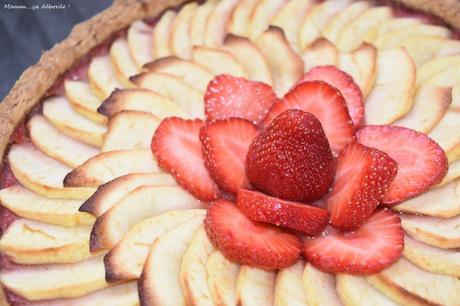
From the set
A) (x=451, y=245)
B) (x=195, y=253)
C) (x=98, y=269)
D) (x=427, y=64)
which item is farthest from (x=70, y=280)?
(x=427, y=64)

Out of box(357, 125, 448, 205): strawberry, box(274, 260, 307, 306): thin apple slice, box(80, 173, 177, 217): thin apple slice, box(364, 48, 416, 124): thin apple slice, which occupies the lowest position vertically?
box(274, 260, 307, 306): thin apple slice

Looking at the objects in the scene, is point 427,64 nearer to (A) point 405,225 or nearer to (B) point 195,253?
(A) point 405,225

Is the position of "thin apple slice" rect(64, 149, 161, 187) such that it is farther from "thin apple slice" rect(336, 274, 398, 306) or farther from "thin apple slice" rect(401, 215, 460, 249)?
"thin apple slice" rect(401, 215, 460, 249)

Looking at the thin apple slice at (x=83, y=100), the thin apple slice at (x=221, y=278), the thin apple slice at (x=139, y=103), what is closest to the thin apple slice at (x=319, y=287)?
the thin apple slice at (x=221, y=278)

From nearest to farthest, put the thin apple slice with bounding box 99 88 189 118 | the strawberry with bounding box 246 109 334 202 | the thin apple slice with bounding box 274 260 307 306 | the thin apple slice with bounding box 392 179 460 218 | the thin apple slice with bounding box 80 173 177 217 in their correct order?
the thin apple slice with bounding box 274 260 307 306
the strawberry with bounding box 246 109 334 202
the thin apple slice with bounding box 392 179 460 218
the thin apple slice with bounding box 80 173 177 217
the thin apple slice with bounding box 99 88 189 118

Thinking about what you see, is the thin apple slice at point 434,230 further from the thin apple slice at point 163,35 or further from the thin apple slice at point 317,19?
the thin apple slice at point 163,35

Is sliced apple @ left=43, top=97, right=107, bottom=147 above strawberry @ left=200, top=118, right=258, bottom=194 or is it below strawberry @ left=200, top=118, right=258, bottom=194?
above

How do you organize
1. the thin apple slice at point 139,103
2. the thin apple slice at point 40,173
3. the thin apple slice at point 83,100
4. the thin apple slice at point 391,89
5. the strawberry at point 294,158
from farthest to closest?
the thin apple slice at point 83,100, the thin apple slice at point 139,103, the thin apple slice at point 391,89, the thin apple slice at point 40,173, the strawberry at point 294,158

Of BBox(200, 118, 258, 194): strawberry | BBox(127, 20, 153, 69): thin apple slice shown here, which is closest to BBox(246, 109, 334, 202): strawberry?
BBox(200, 118, 258, 194): strawberry

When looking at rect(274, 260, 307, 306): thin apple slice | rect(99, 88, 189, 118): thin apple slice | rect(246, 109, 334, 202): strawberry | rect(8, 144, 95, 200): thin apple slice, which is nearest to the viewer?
rect(274, 260, 307, 306): thin apple slice
